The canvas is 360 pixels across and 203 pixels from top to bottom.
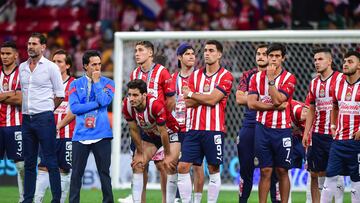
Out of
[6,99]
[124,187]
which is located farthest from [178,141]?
[124,187]

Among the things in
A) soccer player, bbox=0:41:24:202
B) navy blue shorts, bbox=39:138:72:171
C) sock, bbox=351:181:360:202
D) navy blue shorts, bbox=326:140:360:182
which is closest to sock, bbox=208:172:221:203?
navy blue shorts, bbox=326:140:360:182

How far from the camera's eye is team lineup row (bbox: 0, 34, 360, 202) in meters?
11.1

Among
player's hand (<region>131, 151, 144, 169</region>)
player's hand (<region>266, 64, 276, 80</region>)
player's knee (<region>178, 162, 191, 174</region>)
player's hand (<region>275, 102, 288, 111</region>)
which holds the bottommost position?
player's knee (<region>178, 162, 191, 174</region>)

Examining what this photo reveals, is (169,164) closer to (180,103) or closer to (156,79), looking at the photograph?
(156,79)

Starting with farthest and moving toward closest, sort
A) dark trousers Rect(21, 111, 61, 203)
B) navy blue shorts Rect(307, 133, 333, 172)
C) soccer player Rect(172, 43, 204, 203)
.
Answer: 1. soccer player Rect(172, 43, 204, 203)
2. navy blue shorts Rect(307, 133, 333, 172)
3. dark trousers Rect(21, 111, 61, 203)

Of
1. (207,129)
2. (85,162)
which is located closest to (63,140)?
(85,162)

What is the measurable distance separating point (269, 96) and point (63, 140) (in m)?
2.79

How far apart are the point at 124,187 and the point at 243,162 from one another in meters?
4.86

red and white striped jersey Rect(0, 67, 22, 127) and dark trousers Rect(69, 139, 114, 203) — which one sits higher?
red and white striped jersey Rect(0, 67, 22, 127)

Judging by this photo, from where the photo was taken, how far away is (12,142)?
1241 centimetres

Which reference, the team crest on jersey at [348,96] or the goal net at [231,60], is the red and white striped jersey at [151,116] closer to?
the team crest on jersey at [348,96]

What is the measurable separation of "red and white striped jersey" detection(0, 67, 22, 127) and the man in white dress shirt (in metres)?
1.04

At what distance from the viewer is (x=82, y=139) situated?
1127 cm

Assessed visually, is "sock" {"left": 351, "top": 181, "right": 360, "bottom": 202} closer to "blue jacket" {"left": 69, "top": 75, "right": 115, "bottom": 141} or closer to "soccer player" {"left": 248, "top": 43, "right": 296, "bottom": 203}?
"soccer player" {"left": 248, "top": 43, "right": 296, "bottom": 203}
